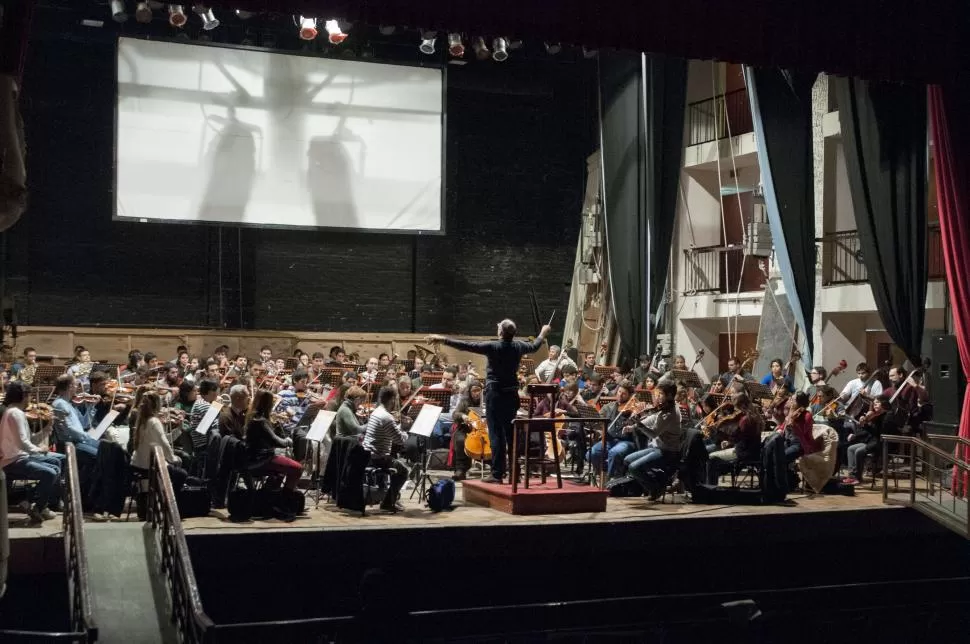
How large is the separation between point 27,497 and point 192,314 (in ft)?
33.8

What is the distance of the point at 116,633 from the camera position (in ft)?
21.3

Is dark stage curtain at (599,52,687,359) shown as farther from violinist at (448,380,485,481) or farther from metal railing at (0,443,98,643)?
metal railing at (0,443,98,643)

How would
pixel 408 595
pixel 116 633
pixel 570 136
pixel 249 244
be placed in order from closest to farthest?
pixel 116 633, pixel 408 595, pixel 249 244, pixel 570 136

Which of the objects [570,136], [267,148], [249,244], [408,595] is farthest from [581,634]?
[570,136]

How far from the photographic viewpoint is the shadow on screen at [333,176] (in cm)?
1792

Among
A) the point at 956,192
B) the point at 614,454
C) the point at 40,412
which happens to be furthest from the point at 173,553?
the point at 956,192

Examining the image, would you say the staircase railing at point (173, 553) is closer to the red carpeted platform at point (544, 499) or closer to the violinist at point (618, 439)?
the red carpeted platform at point (544, 499)

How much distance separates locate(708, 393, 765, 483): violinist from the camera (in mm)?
10070

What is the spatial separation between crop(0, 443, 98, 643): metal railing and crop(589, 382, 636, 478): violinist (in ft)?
17.1

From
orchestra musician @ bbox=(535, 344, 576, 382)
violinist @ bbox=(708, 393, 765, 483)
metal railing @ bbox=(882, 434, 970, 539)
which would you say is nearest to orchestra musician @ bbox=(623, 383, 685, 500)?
A: violinist @ bbox=(708, 393, 765, 483)

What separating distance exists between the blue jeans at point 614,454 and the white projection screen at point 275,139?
27.9ft

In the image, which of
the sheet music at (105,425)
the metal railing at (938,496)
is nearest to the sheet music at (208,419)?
the sheet music at (105,425)

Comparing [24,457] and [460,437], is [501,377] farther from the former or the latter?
[24,457]

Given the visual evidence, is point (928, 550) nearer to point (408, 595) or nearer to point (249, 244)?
point (408, 595)
